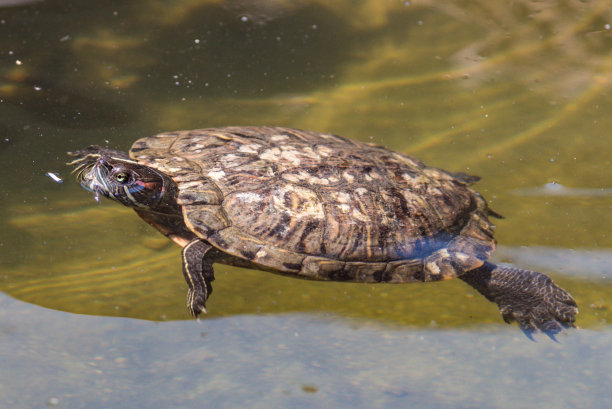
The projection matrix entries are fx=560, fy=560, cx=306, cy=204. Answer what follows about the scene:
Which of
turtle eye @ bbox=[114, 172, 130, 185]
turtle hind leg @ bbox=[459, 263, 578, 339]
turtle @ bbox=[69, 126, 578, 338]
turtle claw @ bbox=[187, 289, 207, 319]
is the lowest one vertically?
turtle hind leg @ bbox=[459, 263, 578, 339]

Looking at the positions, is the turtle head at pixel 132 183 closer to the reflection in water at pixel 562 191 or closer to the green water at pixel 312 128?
the green water at pixel 312 128

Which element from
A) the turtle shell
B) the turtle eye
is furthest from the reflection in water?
the turtle eye

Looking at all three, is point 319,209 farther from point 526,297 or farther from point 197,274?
point 526,297

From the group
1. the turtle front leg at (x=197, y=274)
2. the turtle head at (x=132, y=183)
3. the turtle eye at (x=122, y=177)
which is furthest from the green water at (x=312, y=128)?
the turtle eye at (x=122, y=177)

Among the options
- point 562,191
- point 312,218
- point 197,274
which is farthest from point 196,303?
point 562,191

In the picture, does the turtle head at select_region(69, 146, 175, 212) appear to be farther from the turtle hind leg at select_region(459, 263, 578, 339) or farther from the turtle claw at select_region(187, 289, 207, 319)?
the turtle hind leg at select_region(459, 263, 578, 339)

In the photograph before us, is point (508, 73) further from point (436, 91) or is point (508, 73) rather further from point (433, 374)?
point (433, 374)

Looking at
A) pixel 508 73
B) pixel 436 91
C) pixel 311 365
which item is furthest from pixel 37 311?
pixel 508 73

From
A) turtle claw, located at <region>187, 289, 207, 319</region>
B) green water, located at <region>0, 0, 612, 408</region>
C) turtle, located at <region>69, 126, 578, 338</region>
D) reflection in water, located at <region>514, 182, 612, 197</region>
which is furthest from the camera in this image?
reflection in water, located at <region>514, 182, 612, 197</region>

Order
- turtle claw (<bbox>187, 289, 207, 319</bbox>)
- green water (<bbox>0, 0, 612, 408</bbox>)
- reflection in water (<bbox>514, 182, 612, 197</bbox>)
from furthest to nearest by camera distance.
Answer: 1. reflection in water (<bbox>514, 182, 612, 197</bbox>)
2. turtle claw (<bbox>187, 289, 207, 319</bbox>)
3. green water (<bbox>0, 0, 612, 408</bbox>)
